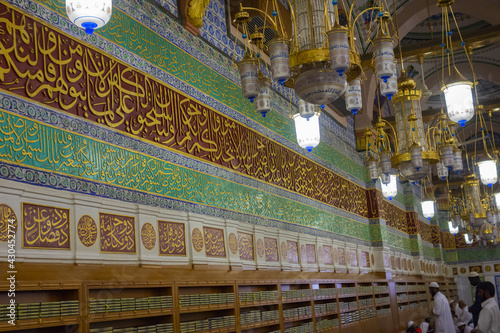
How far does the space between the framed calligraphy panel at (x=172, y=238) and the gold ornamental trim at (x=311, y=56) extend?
1781 millimetres

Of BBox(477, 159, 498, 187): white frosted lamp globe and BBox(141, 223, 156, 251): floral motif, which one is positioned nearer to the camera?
BBox(141, 223, 156, 251): floral motif

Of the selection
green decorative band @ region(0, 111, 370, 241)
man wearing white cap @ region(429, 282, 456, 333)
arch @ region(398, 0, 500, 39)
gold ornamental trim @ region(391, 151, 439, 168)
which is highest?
arch @ region(398, 0, 500, 39)

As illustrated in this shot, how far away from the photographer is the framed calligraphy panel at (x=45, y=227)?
3.23 m

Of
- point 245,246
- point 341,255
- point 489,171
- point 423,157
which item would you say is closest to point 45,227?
point 245,246

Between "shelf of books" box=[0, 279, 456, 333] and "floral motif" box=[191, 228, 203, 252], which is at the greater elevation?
"floral motif" box=[191, 228, 203, 252]

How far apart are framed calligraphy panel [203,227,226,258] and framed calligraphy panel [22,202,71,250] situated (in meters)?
1.79

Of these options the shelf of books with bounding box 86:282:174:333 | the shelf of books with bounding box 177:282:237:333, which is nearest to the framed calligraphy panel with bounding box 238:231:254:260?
the shelf of books with bounding box 177:282:237:333

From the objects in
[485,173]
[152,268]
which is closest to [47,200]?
[152,268]

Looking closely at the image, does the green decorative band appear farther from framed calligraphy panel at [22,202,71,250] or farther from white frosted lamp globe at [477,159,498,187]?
white frosted lamp globe at [477,159,498,187]

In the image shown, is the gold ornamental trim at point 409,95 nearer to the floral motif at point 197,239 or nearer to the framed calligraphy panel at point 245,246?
the framed calligraphy panel at point 245,246

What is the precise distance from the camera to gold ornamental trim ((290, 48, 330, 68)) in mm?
3669

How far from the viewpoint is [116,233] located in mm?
3967

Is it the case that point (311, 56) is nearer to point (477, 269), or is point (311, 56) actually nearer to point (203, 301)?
point (203, 301)

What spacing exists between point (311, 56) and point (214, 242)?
2.30 metres
